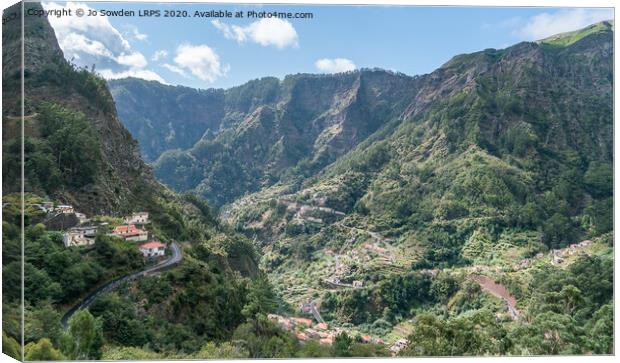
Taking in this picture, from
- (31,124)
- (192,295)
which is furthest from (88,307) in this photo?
(31,124)

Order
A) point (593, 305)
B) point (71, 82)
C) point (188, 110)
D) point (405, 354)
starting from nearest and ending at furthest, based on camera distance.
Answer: point (405, 354) → point (593, 305) → point (71, 82) → point (188, 110)

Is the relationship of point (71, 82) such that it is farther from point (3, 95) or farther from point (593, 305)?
point (593, 305)

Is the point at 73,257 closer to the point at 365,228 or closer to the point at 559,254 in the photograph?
the point at 559,254

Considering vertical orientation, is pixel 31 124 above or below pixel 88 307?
above

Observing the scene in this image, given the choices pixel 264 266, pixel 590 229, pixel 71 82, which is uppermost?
pixel 71 82

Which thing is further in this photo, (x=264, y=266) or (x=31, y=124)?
(x=264, y=266)

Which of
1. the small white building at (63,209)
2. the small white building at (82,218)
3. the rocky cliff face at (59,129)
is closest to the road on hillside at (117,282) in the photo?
the small white building at (82,218)

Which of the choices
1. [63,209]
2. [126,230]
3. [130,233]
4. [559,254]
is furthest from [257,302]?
[559,254]

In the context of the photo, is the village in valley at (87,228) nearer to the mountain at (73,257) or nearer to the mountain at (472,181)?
the mountain at (73,257)
